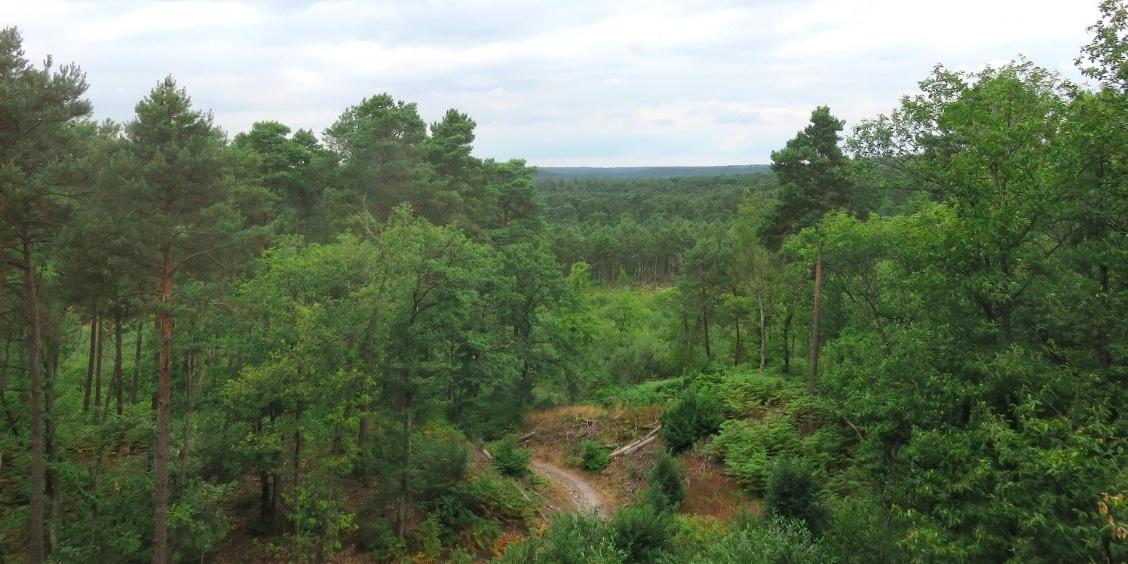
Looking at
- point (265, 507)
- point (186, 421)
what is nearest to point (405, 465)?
point (265, 507)

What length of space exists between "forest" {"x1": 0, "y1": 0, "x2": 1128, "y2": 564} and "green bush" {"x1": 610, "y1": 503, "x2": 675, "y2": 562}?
0.06m

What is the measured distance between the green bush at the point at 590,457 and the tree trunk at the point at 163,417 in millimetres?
13920

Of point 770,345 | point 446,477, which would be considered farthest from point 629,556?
point 770,345

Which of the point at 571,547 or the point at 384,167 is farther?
the point at 384,167

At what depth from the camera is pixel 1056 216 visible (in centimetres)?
973

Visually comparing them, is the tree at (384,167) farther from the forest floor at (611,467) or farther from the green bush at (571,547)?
the green bush at (571,547)

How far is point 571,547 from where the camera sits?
1196 cm

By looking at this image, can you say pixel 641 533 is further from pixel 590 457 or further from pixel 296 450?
pixel 590 457

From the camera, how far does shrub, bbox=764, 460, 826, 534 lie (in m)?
14.4

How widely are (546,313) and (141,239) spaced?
17431mm

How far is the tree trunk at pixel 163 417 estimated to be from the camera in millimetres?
12469

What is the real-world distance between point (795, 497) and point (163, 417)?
44.1ft

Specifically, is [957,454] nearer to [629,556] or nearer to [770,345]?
[629,556]

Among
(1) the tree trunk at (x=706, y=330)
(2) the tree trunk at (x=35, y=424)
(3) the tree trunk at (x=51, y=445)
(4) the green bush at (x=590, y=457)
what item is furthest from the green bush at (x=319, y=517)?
(1) the tree trunk at (x=706, y=330)
